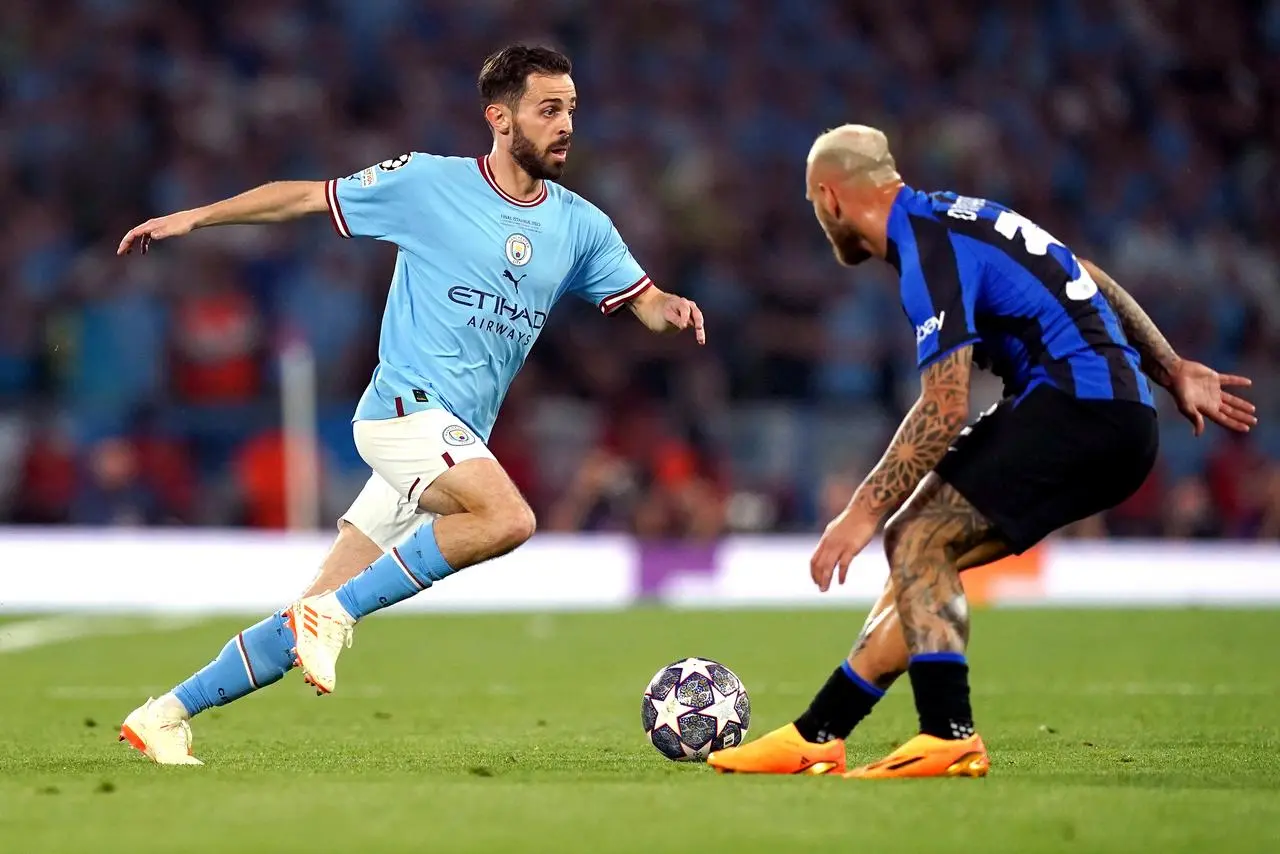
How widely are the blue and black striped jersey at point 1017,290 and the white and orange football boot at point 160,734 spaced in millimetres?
2972

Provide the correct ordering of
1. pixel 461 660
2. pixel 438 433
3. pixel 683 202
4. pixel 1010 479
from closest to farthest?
1. pixel 1010 479
2. pixel 438 433
3. pixel 461 660
4. pixel 683 202

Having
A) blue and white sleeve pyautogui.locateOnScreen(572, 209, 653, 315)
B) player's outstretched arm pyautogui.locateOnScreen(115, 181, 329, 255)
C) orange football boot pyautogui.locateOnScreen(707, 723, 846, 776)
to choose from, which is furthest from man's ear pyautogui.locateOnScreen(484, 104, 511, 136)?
orange football boot pyautogui.locateOnScreen(707, 723, 846, 776)

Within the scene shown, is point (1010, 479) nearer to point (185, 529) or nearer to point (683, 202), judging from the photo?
point (185, 529)

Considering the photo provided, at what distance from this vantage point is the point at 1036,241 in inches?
240

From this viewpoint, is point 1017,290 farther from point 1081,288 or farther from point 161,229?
point 161,229

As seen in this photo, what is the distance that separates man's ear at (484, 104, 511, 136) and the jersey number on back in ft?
6.49

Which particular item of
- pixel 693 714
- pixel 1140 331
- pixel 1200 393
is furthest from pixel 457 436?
pixel 1200 393

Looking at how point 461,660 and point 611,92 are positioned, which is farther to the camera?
point 611,92

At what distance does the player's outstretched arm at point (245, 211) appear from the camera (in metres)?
6.59

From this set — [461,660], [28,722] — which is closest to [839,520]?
[28,722]

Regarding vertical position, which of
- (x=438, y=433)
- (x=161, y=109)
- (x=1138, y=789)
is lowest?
(x=1138, y=789)

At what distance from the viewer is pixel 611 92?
71.0 ft

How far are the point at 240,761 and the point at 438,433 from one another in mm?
1432

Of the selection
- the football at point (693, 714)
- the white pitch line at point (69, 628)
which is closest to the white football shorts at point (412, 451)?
the football at point (693, 714)
